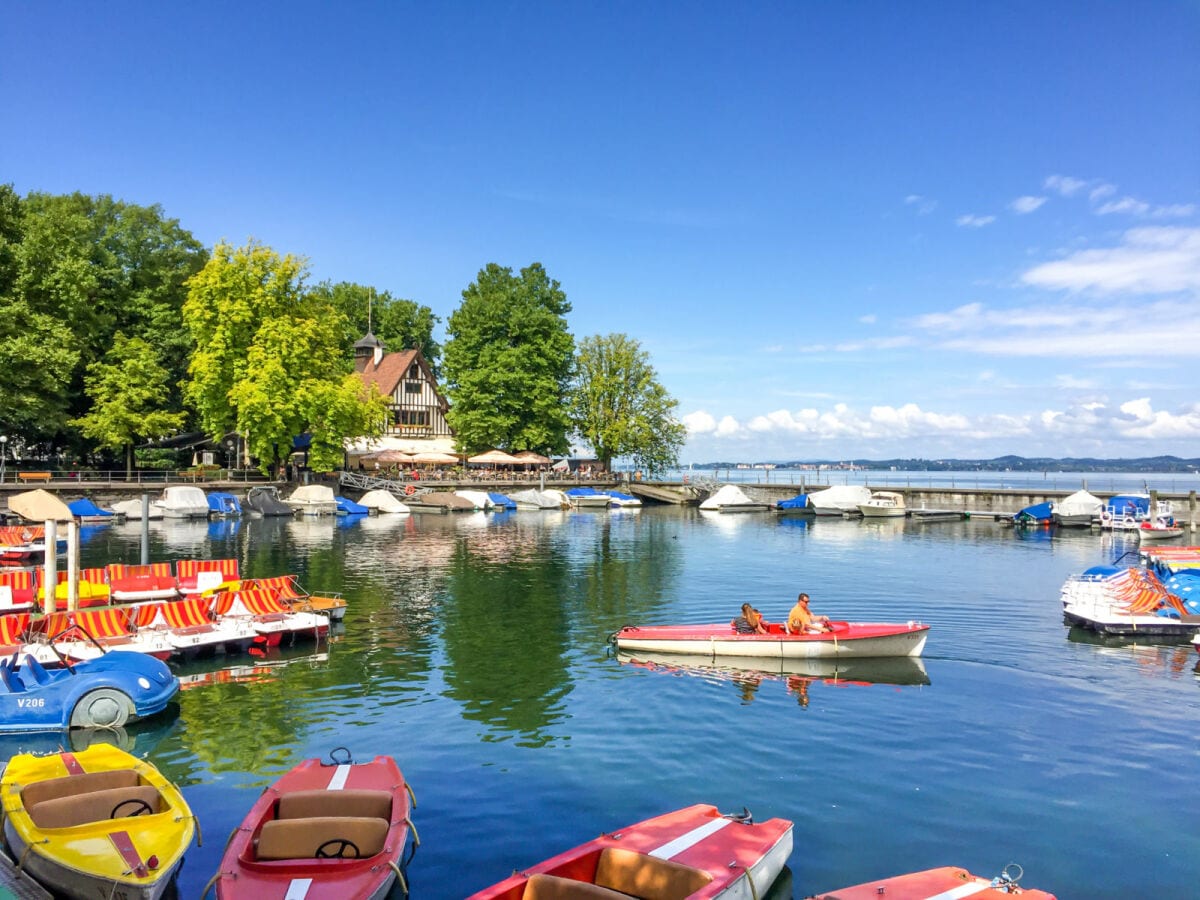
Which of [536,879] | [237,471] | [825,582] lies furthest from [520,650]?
[237,471]

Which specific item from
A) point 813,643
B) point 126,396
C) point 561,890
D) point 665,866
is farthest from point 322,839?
point 126,396

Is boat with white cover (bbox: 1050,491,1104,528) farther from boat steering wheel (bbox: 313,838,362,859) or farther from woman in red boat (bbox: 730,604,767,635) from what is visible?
boat steering wheel (bbox: 313,838,362,859)

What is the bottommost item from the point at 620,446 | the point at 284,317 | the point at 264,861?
the point at 264,861

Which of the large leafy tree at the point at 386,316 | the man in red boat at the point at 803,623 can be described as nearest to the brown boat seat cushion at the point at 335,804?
the man in red boat at the point at 803,623

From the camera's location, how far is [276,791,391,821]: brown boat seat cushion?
32.9ft

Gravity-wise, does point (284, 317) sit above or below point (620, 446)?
above

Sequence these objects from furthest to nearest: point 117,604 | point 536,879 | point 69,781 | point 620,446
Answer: point 620,446 → point 117,604 → point 69,781 → point 536,879

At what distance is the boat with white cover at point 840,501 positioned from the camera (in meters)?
75.9

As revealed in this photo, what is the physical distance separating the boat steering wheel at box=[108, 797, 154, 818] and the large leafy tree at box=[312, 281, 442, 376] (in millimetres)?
90448

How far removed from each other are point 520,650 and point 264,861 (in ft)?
45.3

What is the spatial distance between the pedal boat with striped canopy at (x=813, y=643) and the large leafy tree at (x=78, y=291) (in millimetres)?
47608

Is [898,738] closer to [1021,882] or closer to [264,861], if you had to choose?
[1021,882]

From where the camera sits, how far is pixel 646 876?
8.85m

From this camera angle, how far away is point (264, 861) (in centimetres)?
894
